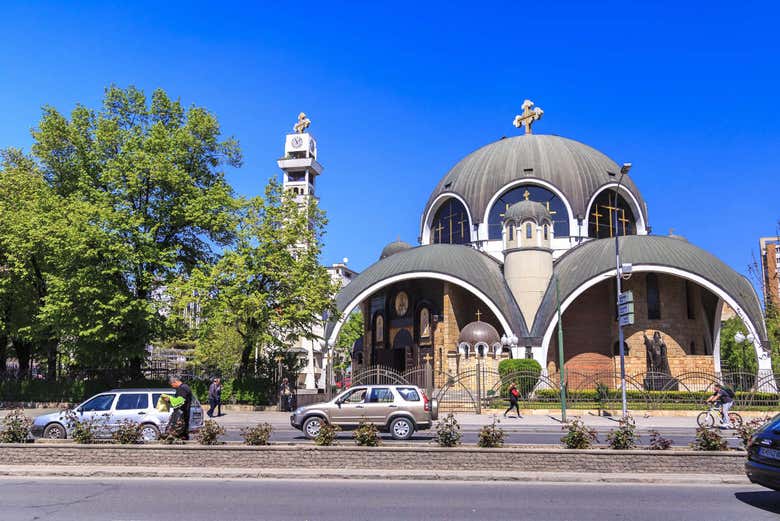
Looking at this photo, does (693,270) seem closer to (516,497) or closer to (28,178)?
(516,497)

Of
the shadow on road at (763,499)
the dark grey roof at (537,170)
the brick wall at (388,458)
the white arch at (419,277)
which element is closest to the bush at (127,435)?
the brick wall at (388,458)

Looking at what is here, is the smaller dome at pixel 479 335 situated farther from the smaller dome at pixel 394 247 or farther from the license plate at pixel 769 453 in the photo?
the license plate at pixel 769 453

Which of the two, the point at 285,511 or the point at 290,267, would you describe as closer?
the point at 285,511

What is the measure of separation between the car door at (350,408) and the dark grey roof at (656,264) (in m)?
20.0

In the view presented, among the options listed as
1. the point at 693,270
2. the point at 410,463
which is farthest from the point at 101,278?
the point at 693,270

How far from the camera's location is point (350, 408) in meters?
16.9

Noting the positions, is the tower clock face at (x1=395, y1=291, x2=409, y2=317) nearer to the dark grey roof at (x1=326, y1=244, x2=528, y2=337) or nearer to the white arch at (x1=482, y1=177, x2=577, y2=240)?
the dark grey roof at (x1=326, y1=244, x2=528, y2=337)

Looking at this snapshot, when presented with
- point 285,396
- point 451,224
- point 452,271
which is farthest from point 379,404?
point 451,224

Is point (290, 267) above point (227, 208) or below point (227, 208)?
below

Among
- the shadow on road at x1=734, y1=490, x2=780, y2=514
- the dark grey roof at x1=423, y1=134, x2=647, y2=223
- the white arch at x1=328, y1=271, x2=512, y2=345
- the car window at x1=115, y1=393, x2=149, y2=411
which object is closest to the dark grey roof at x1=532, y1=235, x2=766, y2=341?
the white arch at x1=328, y1=271, x2=512, y2=345

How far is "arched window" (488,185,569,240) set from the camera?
143 feet

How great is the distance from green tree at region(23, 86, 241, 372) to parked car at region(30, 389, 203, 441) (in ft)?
30.8

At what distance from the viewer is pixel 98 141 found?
28.4 m

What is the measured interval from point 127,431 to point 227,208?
56.8 feet
